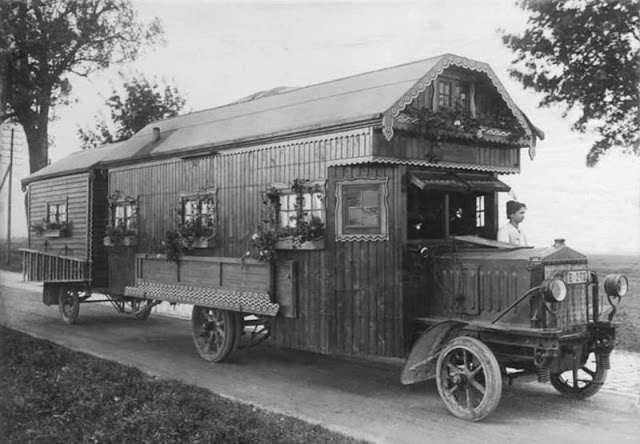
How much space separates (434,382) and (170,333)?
20.9ft

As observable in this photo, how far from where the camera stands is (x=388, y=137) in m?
7.31

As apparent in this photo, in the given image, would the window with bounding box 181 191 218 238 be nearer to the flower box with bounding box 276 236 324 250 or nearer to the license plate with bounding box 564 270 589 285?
the flower box with bounding box 276 236 324 250

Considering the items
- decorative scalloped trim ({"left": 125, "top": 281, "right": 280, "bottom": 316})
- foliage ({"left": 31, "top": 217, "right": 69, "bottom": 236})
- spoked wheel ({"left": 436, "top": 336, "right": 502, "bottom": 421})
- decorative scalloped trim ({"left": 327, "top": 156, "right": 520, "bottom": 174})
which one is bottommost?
spoked wheel ({"left": 436, "top": 336, "right": 502, "bottom": 421})

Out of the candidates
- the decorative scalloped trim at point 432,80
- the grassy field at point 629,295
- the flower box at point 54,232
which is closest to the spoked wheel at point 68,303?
the flower box at point 54,232

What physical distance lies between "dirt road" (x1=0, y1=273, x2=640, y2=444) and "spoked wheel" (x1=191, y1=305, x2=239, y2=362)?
21 centimetres

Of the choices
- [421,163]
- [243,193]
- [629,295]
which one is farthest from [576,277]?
[629,295]

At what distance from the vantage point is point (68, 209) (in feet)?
47.8

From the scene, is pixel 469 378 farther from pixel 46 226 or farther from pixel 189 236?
pixel 46 226

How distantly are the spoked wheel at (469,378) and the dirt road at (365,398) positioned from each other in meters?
0.17

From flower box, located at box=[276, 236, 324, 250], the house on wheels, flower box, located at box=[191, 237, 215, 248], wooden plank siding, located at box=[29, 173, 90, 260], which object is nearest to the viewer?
the house on wheels

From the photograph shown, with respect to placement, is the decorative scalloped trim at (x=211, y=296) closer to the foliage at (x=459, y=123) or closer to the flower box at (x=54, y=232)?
the foliage at (x=459, y=123)

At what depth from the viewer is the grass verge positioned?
591cm

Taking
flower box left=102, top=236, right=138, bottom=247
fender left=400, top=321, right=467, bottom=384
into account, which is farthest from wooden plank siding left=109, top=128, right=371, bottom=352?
fender left=400, top=321, right=467, bottom=384

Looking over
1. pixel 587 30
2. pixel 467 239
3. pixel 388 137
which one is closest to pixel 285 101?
pixel 388 137
